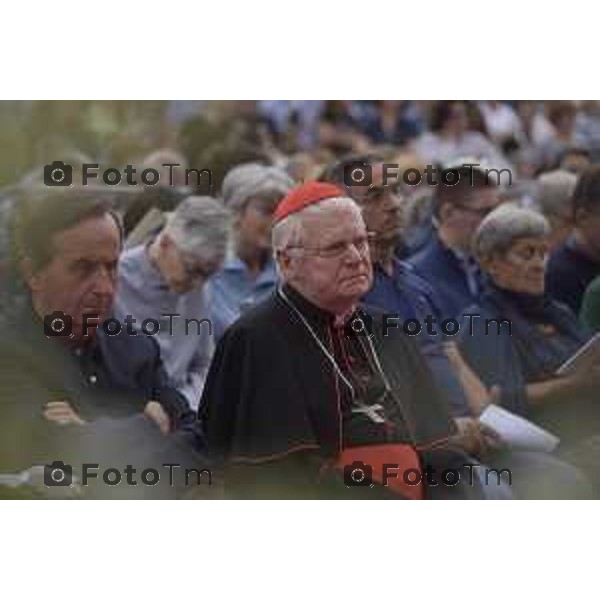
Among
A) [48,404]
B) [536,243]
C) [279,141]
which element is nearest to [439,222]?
[536,243]

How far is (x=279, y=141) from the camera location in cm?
614

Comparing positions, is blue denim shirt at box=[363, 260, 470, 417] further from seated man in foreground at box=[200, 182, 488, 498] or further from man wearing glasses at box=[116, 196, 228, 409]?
man wearing glasses at box=[116, 196, 228, 409]

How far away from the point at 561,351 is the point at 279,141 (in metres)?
1.23

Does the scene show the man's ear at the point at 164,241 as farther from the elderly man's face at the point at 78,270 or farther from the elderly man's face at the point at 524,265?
the elderly man's face at the point at 524,265

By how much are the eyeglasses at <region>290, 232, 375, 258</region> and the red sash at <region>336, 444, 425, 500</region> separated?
577mm

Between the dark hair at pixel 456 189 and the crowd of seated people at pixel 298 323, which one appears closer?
the crowd of seated people at pixel 298 323

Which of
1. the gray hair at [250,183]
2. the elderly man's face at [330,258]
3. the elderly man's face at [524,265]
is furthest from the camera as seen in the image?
the elderly man's face at [524,265]

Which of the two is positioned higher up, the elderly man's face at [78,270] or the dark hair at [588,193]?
the dark hair at [588,193]

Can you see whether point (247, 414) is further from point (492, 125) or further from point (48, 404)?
point (492, 125)

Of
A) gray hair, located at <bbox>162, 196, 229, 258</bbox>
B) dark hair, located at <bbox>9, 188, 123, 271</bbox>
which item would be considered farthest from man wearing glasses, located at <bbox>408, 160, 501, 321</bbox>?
dark hair, located at <bbox>9, 188, 123, 271</bbox>

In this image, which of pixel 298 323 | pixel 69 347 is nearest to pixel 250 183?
pixel 298 323

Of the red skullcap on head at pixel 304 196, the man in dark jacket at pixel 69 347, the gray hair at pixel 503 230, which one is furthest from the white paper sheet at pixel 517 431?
the man in dark jacket at pixel 69 347

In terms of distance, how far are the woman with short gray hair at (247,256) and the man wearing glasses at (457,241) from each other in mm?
489

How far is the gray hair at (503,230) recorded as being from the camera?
5.59 m
